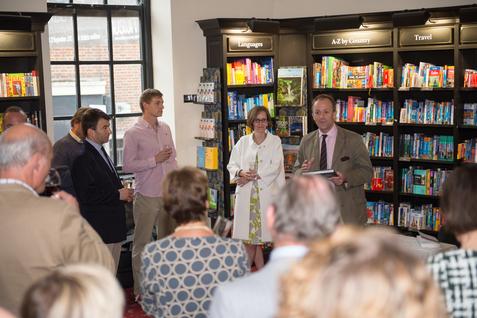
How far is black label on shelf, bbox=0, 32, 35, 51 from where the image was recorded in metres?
6.46

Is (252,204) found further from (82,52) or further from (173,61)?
(82,52)

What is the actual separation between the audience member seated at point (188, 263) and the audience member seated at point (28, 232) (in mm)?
225

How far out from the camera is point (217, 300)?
2.17m

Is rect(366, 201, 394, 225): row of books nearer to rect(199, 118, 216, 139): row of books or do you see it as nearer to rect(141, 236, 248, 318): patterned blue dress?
rect(199, 118, 216, 139): row of books

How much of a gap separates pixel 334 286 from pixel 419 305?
178 millimetres

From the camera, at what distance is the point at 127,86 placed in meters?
8.28

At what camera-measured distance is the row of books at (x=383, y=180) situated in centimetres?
759

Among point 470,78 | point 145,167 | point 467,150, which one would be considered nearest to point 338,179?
point 145,167

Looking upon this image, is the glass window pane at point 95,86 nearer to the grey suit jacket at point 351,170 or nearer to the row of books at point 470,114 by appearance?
the grey suit jacket at point 351,170

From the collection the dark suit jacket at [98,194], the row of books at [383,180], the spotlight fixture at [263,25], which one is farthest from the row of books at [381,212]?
the dark suit jacket at [98,194]

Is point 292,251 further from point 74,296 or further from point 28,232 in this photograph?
point 28,232

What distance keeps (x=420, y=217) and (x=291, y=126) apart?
175 cm

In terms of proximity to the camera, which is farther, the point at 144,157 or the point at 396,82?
the point at 396,82

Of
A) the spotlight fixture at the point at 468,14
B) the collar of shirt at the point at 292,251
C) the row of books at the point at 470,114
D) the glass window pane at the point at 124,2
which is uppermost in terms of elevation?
the glass window pane at the point at 124,2
